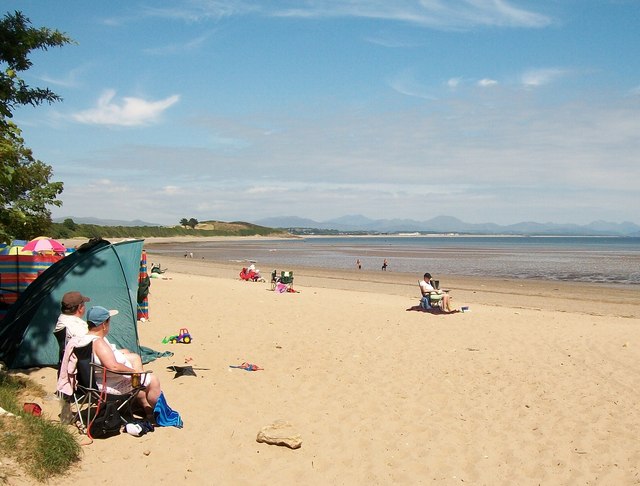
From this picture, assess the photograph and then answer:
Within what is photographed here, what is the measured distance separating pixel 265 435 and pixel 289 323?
674 centimetres

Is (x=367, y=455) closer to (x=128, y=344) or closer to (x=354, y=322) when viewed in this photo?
(x=128, y=344)

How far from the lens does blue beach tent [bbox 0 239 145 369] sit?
26.0ft

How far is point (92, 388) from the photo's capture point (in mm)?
5688

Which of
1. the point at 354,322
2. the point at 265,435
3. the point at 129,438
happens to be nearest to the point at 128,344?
the point at 129,438

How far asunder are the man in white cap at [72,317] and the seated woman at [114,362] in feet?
1.32

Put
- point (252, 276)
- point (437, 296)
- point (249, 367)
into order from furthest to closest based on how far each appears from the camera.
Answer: point (252, 276) < point (437, 296) < point (249, 367)

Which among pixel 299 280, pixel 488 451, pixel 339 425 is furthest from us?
pixel 299 280

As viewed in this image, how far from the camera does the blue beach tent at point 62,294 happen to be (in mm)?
7914

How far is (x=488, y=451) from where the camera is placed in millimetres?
5684

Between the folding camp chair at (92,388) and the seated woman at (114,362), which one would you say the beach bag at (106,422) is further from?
the seated woman at (114,362)

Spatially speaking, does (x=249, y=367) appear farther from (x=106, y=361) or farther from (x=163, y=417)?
(x=106, y=361)

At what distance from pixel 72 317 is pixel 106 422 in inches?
52.8

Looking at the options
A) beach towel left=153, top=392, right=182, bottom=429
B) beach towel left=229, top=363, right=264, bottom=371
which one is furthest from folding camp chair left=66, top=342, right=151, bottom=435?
beach towel left=229, top=363, right=264, bottom=371

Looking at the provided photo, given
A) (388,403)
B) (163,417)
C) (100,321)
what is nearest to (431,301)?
(388,403)
